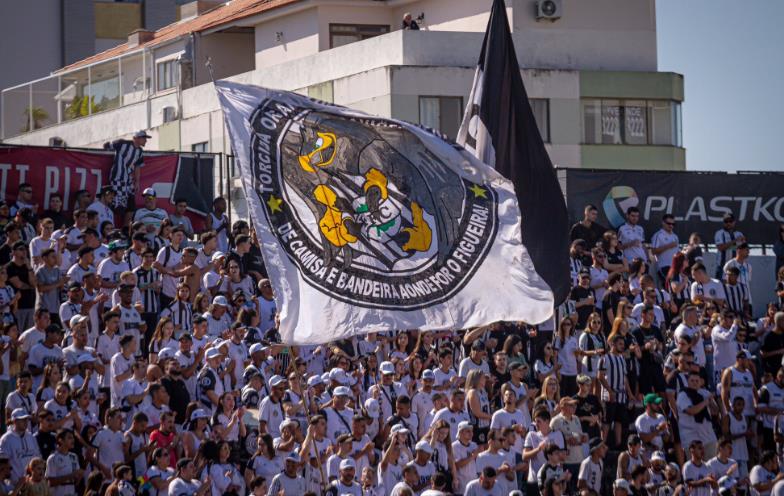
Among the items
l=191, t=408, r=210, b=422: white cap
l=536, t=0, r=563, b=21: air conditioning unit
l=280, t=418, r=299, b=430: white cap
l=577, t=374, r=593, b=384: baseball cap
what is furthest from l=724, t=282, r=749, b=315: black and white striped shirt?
l=536, t=0, r=563, b=21: air conditioning unit

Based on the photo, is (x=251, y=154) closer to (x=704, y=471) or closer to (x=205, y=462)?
(x=205, y=462)

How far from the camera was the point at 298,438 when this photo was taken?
19.7 metres

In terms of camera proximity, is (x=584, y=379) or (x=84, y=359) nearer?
(x=84, y=359)

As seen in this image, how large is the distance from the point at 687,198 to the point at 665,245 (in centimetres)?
332

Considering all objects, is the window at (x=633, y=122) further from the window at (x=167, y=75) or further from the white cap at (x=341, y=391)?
the white cap at (x=341, y=391)

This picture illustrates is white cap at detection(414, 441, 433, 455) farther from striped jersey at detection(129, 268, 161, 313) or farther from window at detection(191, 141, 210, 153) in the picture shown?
window at detection(191, 141, 210, 153)

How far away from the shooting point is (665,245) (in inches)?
1127

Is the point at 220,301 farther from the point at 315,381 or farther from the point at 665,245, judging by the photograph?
the point at 665,245

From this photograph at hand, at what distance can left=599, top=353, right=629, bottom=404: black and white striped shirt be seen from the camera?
23125mm

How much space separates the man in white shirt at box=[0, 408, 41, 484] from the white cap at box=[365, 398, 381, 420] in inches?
177

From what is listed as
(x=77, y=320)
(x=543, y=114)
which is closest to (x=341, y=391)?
(x=77, y=320)

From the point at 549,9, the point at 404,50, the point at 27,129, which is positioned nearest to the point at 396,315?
the point at 404,50

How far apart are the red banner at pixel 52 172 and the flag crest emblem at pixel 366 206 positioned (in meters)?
12.5

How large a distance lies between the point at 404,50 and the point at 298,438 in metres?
23.6
